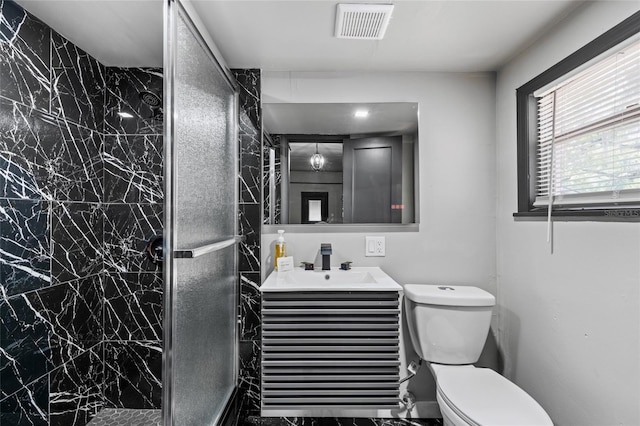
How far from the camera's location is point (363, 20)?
1.42 metres

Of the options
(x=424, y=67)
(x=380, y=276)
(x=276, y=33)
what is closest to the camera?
(x=276, y=33)

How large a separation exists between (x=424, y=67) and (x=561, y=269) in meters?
1.33

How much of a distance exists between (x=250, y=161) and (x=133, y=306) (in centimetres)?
114

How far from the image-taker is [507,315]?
1.87 m

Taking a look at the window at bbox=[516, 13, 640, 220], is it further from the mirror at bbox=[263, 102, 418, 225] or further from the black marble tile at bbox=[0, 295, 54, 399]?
the black marble tile at bbox=[0, 295, 54, 399]

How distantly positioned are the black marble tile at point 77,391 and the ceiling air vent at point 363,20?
2190 mm

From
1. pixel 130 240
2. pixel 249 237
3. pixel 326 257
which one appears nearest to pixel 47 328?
pixel 130 240

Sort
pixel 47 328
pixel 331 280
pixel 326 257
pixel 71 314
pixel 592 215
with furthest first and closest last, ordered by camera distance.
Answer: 1. pixel 326 257
2. pixel 331 280
3. pixel 71 314
4. pixel 47 328
5. pixel 592 215

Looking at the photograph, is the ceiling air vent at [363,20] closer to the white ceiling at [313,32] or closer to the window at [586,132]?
the white ceiling at [313,32]

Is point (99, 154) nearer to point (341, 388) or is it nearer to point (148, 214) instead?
point (148, 214)

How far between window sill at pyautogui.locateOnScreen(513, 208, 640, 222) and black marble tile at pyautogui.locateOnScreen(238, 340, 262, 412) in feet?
5.68

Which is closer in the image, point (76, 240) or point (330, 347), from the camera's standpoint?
point (330, 347)

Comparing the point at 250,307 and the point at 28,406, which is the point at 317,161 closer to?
the point at 250,307

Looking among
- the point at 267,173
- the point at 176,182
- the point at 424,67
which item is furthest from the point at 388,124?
the point at 176,182
